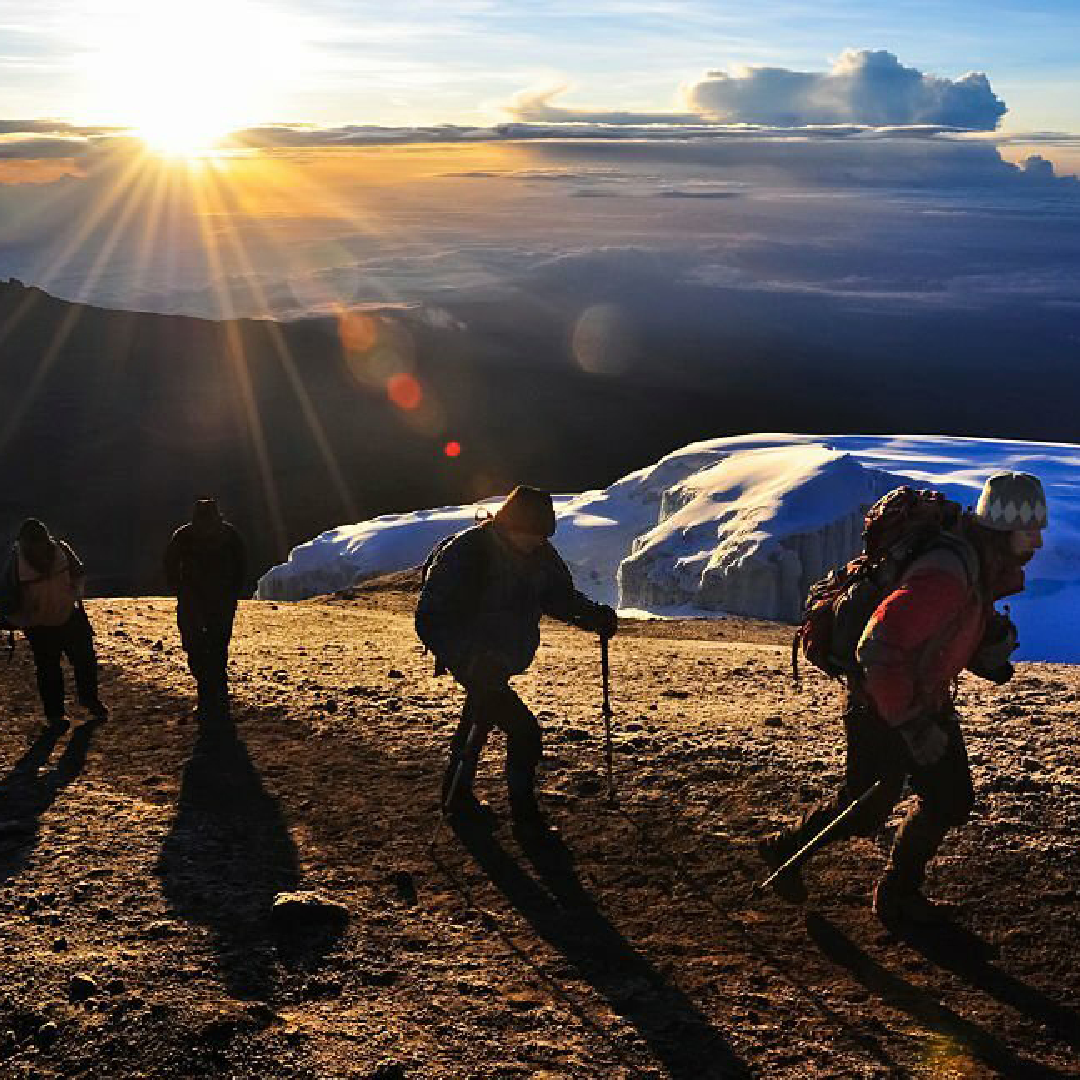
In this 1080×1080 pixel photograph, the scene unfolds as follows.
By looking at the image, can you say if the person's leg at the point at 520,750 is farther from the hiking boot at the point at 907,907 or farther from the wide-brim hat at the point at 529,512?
the hiking boot at the point at 907,907

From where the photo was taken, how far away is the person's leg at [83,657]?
9.32 m

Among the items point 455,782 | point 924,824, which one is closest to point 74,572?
point 455,782

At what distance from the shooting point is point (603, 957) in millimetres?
5242

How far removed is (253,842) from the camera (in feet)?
22.1

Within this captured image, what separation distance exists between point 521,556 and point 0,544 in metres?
105

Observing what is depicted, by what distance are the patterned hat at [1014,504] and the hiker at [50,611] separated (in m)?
6.48

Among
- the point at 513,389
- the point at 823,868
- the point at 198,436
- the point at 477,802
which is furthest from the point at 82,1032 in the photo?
the point at 513,389

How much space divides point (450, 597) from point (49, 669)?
188 inches

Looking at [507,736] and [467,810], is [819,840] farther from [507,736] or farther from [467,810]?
[467,810]

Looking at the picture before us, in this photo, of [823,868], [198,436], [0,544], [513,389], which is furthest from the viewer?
[513,389]

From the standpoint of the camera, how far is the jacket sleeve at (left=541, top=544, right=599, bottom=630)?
6297 mm

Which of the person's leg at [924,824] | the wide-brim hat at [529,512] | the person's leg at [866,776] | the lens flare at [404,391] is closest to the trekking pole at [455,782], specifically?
the wide-brim hat at [529,512]

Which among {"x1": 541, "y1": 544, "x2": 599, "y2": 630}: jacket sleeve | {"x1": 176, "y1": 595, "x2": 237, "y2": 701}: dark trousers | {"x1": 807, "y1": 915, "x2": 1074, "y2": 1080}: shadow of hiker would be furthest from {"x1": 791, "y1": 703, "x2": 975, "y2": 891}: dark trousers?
{"x1": 176, "y1": 595, "x2": 237, "y2": 701}: dark trousers

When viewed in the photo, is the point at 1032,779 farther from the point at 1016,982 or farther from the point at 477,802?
the point at 477,802
